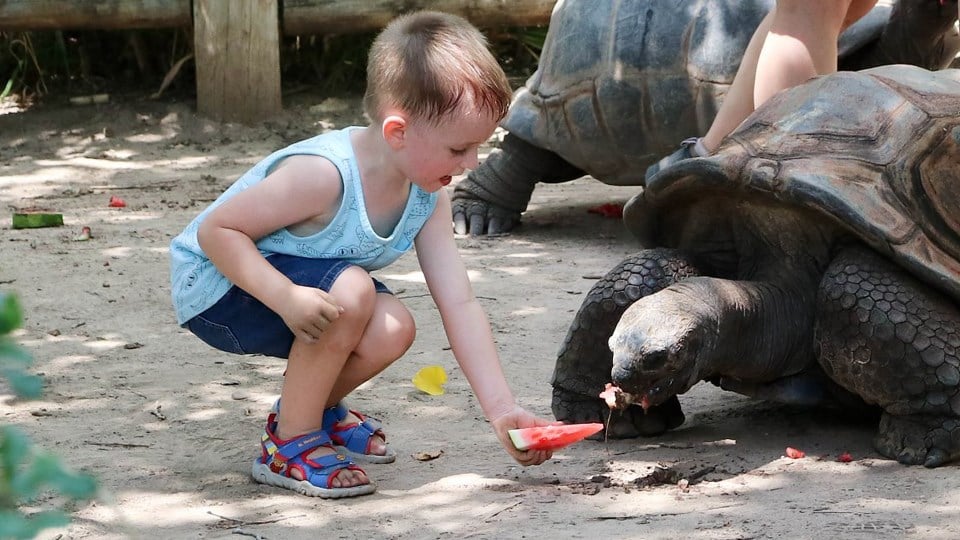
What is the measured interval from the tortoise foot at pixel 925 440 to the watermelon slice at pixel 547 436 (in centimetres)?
71

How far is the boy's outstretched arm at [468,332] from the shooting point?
105 inches

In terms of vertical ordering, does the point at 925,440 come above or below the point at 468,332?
below

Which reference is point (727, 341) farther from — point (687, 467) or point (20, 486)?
point (20, 486)

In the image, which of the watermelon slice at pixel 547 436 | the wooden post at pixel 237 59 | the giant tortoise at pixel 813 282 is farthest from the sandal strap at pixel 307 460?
the wooden post at pixel 237 59

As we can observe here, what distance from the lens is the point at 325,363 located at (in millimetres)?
2738

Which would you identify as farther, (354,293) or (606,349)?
(606,349)

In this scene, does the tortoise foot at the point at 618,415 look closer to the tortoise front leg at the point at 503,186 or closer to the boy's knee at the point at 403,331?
the boy's knee at the point at 403,331

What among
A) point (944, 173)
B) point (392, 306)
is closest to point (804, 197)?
point (944, 173)

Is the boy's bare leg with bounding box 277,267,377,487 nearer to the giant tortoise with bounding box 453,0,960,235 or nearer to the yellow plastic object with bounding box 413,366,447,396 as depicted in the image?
the yellow plastic object with bounding box 413,366,447,396

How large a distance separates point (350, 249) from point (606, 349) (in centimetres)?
70

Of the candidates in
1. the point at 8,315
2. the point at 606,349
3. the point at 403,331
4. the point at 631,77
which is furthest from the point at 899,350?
the point at 631,77

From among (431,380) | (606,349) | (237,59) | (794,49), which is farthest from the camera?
(237,59)

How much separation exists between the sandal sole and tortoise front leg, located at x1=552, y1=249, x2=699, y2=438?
0.59 metres

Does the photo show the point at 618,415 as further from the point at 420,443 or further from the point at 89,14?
the point at 89,14
